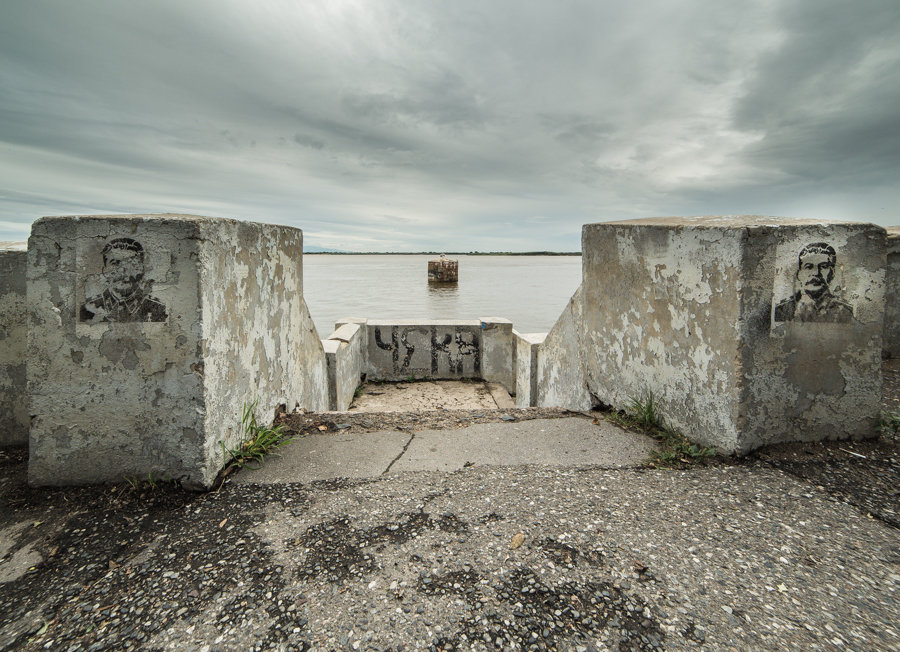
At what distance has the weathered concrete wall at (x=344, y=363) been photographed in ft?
17.5

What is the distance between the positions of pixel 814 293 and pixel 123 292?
3.47m

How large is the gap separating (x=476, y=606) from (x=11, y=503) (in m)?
2.24

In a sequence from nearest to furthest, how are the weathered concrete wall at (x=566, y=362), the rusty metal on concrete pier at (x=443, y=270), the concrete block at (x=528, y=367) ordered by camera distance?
the weathered concrete wall at (x=566, y=362) → the concrete block at (x=528, y=367) → the rusty metal on concrete pier at (x=443, y=270)

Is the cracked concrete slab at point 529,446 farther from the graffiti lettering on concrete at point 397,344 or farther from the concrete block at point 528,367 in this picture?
the graffiti lettering on concrete at point 397,344

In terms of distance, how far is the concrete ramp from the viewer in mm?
2549

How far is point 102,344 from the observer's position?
218cm

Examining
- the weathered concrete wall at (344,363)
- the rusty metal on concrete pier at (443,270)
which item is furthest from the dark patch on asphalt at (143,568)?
the rusty metal on concrete pier at (443,270)

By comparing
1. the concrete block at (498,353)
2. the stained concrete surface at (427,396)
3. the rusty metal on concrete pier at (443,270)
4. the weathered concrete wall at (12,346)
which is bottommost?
the stained concrete surface at (427,396)

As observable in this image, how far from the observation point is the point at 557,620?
1.49m

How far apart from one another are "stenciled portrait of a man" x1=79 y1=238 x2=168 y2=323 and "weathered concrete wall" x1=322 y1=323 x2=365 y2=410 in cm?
312

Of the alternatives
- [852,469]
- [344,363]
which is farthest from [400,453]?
[344,363]

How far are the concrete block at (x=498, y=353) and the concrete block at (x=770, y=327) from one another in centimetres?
494

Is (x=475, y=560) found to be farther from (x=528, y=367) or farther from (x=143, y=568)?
(x=528, y=367)

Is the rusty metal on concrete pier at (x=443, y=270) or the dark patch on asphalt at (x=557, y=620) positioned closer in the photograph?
the dark patch on asphalt at (x=557, y=620)
